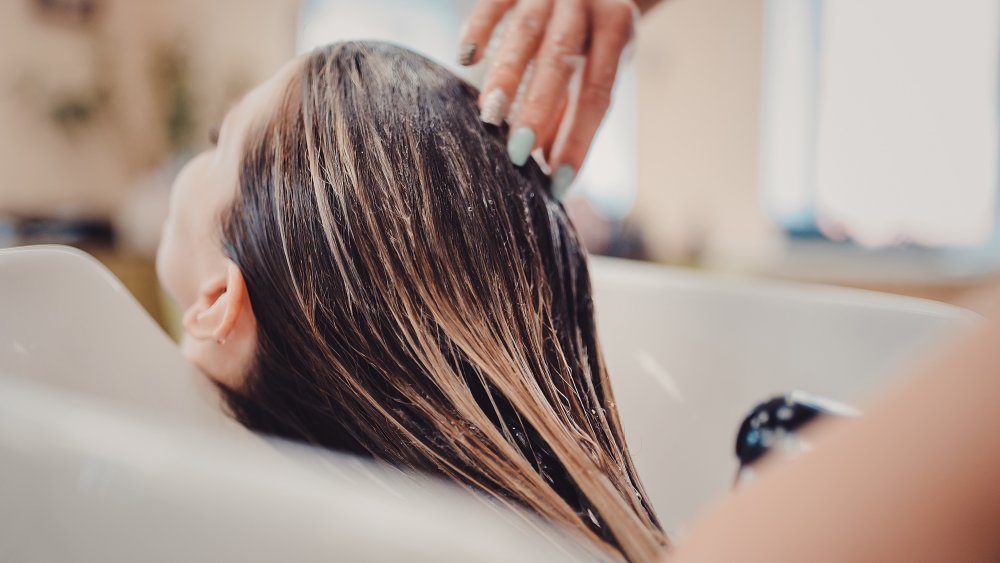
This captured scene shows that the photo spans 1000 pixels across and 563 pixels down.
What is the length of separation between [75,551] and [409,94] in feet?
1.02

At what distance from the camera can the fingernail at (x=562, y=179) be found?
51 centimetres

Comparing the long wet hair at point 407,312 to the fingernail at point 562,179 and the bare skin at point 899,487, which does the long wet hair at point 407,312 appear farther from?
the bare skin at point 899,487

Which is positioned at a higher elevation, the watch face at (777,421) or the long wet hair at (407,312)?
the long wet hair at (407,312)

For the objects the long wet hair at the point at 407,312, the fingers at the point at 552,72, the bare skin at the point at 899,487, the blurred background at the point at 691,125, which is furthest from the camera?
the blurred background at the point at 691,125

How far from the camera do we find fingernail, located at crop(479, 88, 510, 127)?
47 cm

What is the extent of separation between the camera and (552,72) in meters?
0.51

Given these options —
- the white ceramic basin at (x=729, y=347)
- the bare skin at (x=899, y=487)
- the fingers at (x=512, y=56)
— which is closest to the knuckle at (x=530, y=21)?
the fingers at (x=512, y=56)

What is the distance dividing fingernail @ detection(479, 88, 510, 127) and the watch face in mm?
305

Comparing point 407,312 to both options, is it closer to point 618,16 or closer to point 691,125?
point 618,16

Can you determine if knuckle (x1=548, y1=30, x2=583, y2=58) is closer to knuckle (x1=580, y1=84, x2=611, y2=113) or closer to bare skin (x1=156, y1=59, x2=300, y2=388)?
knuckle (x1=580, y1=84, x2=611, y2=113)

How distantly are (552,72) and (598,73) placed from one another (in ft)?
0.19

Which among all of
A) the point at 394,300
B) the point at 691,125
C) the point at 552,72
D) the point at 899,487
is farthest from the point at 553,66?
the point at 691,125

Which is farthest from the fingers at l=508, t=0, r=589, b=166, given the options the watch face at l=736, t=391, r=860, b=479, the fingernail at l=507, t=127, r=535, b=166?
the watch face at l=736, t=391, r=860, b=479

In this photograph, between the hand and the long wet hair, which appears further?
the hand
